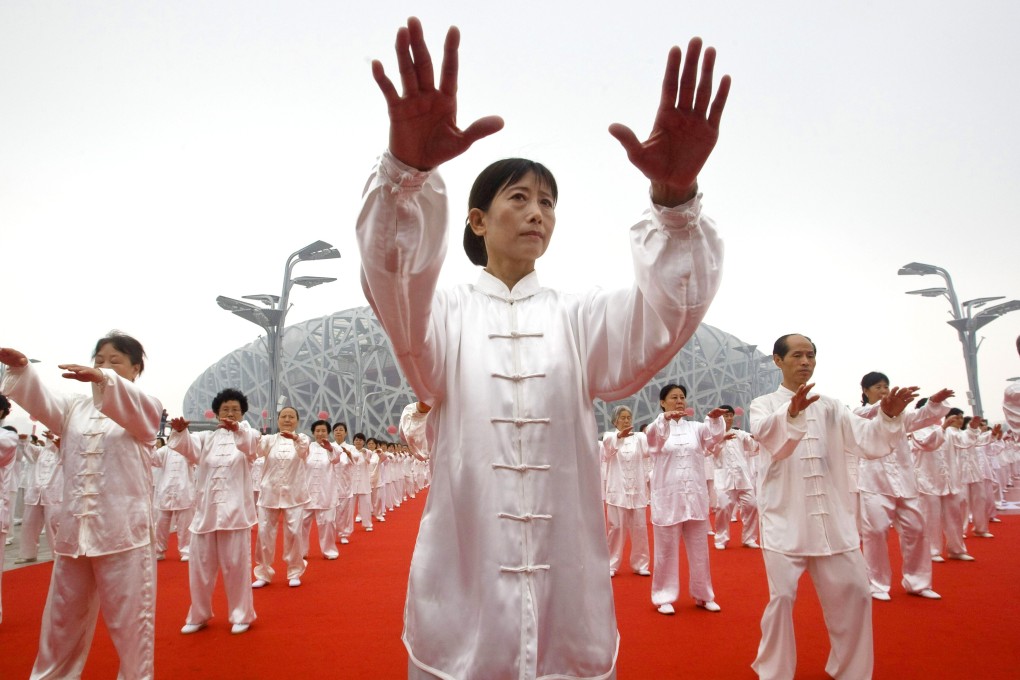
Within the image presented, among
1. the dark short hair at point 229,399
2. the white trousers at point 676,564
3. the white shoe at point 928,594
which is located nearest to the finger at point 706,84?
the white trousers at point 676,564

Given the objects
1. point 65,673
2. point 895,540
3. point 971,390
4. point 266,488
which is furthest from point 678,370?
point 65,673

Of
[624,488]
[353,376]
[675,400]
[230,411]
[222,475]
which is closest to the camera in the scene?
[222,475]

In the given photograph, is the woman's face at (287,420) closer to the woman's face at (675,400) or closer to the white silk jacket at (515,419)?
the woman's face at (675,400)

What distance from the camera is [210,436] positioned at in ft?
22.5

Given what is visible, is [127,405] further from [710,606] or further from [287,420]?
[710,606]

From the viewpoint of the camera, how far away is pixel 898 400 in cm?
392

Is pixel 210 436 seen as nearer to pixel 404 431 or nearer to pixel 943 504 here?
pixel 404 431

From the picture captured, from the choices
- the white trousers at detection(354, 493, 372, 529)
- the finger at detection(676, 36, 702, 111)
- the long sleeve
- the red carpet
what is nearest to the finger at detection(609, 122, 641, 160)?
the finger at detection(676, 36, 702, 111)

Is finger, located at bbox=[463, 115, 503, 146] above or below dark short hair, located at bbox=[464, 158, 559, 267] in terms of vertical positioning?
below

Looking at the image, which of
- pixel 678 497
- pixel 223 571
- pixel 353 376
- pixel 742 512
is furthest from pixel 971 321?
pixel 353 376

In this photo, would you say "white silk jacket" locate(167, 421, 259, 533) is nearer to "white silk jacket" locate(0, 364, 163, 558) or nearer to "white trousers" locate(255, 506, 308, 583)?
"white silk jacket" locate(0, 364, 163, 558)

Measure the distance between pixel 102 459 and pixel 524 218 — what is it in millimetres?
3689

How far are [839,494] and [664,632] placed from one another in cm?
209

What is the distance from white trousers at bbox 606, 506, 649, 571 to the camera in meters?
8.66
